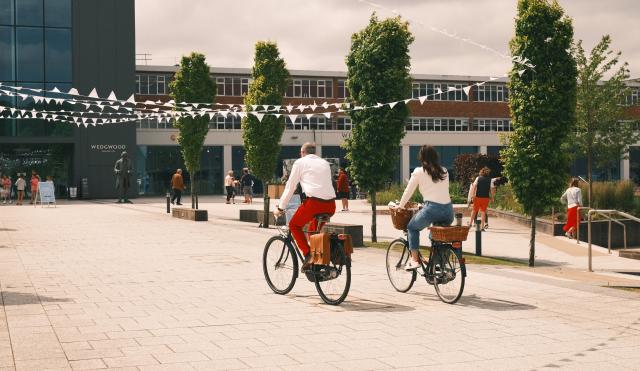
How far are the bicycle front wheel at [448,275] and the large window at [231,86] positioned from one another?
171 feet

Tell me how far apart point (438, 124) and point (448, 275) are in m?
59.1

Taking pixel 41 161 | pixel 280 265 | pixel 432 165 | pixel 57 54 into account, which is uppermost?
pixel 57 54

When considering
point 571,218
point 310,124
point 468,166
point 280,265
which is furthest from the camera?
point 310,124

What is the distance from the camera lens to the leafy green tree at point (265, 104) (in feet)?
77.9

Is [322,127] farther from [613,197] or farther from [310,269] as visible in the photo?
[310,269]

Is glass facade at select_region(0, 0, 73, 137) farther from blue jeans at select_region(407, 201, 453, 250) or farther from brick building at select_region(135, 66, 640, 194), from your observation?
blue jeans at select_region(407, 201, 453, 250)

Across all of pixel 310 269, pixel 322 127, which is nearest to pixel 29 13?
pixel 322 127

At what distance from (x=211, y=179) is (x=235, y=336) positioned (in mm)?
51375

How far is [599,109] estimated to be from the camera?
1407 inches

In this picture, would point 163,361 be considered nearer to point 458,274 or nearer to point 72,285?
point 458,274

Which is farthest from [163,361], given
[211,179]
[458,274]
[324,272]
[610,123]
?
[211,179]

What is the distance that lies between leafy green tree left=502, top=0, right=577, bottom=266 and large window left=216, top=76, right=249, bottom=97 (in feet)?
151

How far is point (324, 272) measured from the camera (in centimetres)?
873

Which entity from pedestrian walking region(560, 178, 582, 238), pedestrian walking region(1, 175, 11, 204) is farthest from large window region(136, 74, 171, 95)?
pedestrian walking region(560, 178, 582, 238)
